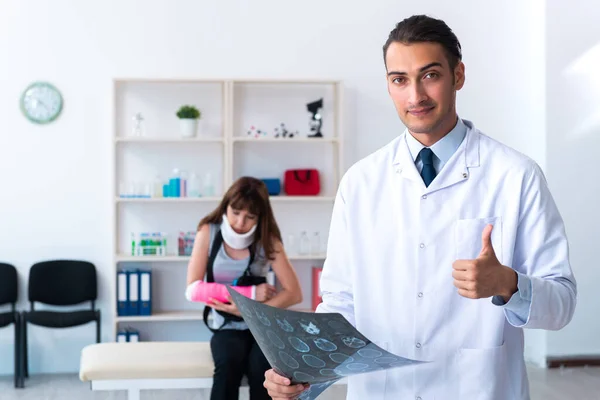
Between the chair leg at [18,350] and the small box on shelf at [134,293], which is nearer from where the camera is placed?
the chair leg at [18,350]

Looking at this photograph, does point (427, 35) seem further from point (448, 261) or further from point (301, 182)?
point (301, 182)

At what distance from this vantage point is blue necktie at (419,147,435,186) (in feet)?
5.23

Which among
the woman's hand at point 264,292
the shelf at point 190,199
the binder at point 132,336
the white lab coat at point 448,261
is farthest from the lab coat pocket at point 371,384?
the binder at point 132,336

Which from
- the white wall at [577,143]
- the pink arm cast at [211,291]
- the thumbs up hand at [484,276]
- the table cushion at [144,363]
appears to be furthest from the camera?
the white wall at [577,143]

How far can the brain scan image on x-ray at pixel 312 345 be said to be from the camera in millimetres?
1331

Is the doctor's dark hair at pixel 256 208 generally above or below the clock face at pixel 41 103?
below

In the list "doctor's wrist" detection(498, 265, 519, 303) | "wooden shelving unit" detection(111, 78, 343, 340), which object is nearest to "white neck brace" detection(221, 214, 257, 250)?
"wooden shelving unit" detection(111, 78, 343, 340)

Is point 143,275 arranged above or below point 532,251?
below

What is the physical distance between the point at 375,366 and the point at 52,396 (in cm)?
385

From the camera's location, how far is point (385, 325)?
1598 millimetres

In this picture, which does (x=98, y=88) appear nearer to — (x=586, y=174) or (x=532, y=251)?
(x=586, y=174)

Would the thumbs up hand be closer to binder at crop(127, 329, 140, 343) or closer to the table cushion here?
the table cushion

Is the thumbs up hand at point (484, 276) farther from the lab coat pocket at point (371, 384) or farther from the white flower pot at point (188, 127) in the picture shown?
the white flower pot at point (188, 127)

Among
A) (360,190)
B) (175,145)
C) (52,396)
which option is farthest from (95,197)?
(360,190)
